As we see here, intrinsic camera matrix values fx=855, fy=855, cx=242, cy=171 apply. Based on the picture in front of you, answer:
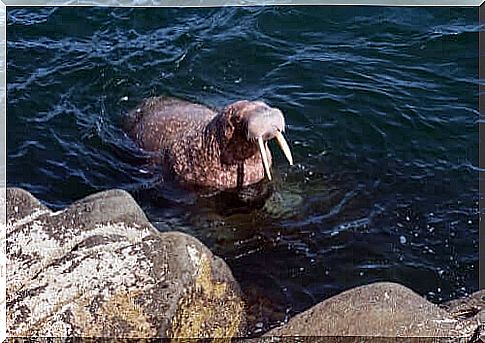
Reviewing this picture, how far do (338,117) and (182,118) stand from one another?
1.27m

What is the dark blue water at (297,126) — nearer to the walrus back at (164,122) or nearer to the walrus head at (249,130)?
the walrus back at (164,122)

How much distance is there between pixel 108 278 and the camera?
155 inches

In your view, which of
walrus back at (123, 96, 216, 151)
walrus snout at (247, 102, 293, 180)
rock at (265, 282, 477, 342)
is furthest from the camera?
walrus back at (123, 96, 216, 151)

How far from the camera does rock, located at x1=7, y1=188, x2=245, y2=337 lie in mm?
3783

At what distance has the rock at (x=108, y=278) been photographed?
12.4ft

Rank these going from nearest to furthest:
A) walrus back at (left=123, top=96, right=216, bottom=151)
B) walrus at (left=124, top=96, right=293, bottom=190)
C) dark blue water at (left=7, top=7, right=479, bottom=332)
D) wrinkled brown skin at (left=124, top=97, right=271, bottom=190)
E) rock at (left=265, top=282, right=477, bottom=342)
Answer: rock at (left=265, top=282, right=477, bottom=342)
dark blue water at (left=7, top=7, right=479, bottom=332)
walrus at (left=124, top=96, right=293, bottom=190)
wrinkled brown skin at (left=124, top=97, right=271, bottom=190)
walrus back at (left=123, top=96, right=216, bottom=151)

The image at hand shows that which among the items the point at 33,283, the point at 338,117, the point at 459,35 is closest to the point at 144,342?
the point at 33,283

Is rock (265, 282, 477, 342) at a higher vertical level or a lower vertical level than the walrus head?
lower

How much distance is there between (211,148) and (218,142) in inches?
2.7

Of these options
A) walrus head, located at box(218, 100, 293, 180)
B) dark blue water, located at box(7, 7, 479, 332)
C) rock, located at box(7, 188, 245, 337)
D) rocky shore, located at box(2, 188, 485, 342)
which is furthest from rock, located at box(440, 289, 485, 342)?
walrus head, located at box(218, 100, 293, 180)

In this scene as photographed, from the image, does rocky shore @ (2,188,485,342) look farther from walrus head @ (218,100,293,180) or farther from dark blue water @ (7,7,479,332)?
walrus head @ (218,100,293,180)

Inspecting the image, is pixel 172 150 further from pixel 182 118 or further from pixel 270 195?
pixel 270 195

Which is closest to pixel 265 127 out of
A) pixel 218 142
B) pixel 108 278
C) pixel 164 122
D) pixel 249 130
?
pixel 249 130

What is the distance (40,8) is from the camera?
704 centimetres
